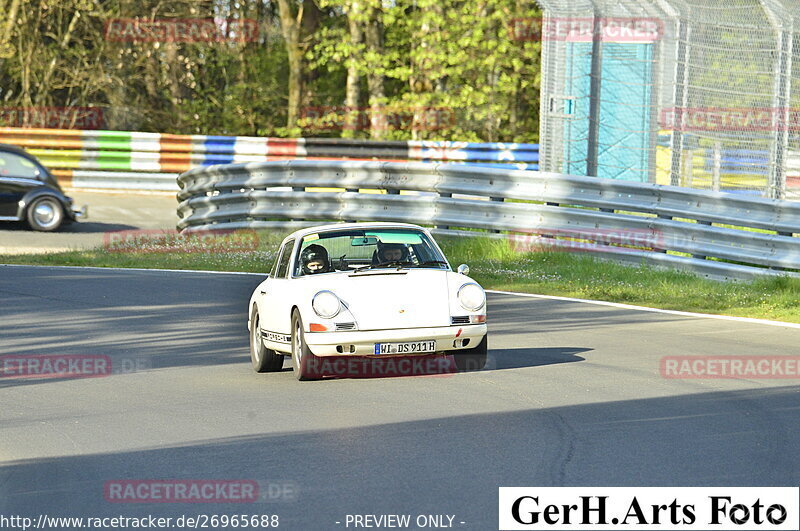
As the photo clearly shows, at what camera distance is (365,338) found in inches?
385

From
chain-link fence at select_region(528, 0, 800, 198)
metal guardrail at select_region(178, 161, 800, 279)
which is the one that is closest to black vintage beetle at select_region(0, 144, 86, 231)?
metal guardrail at select_region(178, 161, 800, 279)

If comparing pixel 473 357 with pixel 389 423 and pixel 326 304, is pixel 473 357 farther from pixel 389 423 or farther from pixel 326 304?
pixel 389 423

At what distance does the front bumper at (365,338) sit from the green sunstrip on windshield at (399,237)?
4.58ft

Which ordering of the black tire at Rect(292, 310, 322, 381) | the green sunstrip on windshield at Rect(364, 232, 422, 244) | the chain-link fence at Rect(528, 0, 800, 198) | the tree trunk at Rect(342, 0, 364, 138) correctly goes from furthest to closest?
1. the tree trunk at Rect(342, 0, 364, 138)
2. the chain-link fence at Rect(528, 0, 800, 198)
3. the green sunstrip on windshield at Rect(364, 232, 422, 244)
4. the black tire at Rect(292, 310, 322, 381)

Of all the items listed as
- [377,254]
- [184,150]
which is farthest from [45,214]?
[377,254]

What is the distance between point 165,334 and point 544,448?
5726 mm

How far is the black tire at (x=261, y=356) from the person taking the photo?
1068 centimetres

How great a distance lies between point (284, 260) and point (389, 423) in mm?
3244

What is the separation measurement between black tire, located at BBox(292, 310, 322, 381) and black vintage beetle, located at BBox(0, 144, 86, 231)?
1352cm

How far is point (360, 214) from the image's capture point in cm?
1944

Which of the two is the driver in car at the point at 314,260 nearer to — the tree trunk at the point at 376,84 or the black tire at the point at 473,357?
the black tire at the point at 473,357

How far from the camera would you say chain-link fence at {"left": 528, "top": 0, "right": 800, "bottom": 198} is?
17.8 meters

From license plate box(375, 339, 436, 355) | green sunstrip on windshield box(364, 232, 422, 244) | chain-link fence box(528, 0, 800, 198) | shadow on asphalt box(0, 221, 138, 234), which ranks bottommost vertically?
shadow on asphalt box(0, 221, 138, 234)

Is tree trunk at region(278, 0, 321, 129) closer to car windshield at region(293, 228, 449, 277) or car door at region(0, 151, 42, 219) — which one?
car door at region(0, 151, 42, 219)
